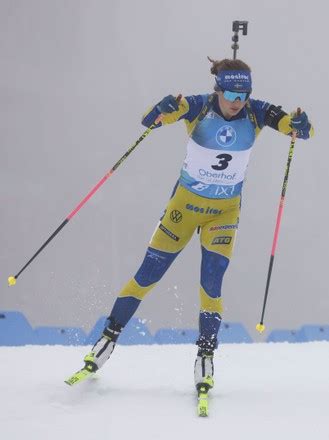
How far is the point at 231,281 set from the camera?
1091 cm

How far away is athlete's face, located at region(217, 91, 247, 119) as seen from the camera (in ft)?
13.4

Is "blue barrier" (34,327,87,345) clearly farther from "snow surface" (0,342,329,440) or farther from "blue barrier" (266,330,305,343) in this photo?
"blue barrier" (266,330,305,343)

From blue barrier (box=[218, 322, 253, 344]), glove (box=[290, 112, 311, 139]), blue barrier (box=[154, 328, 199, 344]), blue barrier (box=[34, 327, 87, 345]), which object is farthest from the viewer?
blue barrier (box=[218, 322, 253, 344])

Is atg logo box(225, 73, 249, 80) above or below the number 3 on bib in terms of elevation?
above

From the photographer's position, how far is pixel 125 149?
1102cm

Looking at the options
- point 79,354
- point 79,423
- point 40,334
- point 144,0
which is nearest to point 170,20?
point 144,0

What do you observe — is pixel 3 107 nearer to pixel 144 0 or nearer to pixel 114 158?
pixel 114 158

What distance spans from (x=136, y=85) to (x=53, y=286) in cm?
298

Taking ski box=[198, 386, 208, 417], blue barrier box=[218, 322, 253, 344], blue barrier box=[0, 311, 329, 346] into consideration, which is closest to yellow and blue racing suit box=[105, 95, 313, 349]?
ski box=[198, 386, 208, 417]

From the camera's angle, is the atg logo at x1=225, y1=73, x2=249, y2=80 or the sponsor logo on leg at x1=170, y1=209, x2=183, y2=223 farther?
the sponsor logo on leg at x1=170, y1=209, x2=183, y2=223

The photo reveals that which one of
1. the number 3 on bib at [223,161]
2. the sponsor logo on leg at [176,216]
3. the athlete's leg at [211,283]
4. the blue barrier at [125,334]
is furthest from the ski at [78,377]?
the blue barrier at [125,334]

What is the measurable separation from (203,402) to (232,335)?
10.5 ft

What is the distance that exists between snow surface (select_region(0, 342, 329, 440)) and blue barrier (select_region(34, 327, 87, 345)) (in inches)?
32.5

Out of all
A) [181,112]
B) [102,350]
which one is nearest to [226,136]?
[181,112]
